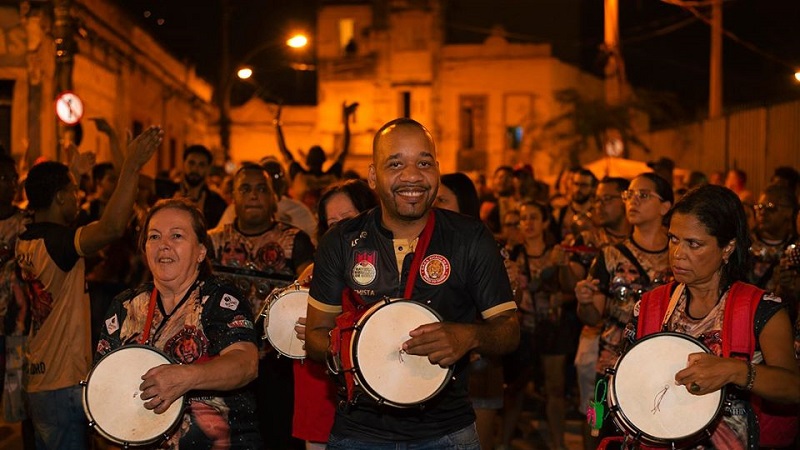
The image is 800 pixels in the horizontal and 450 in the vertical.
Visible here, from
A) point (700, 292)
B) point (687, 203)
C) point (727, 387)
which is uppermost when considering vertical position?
point (687, 203)

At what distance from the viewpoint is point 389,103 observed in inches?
1988

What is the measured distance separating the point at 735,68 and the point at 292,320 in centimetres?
4495

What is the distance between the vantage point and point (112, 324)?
16.7 ft

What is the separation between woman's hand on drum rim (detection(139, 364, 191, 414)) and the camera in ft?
14.6

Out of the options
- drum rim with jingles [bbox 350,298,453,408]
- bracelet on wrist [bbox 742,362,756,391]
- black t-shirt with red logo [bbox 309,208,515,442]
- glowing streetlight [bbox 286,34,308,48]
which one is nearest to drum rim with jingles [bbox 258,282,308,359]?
black t-shirt with red logo [bbox 309,208,515,442]

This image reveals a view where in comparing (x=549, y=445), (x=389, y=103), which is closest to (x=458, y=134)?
(x=389, y=103)

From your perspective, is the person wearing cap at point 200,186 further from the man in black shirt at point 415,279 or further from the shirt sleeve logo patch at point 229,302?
the man in black shirt at point 415,279

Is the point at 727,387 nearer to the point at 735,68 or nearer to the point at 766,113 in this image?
the point at 766,113

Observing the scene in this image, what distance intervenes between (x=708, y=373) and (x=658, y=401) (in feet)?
0.85

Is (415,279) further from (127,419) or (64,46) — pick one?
(64,46)

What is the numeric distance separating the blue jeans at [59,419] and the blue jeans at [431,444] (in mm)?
2363

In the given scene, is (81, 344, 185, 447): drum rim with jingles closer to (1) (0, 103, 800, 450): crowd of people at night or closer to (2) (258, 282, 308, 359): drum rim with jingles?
(1) (0, 103, 800, 450): crowd of people at night

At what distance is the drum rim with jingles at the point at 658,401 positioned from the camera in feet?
14.5

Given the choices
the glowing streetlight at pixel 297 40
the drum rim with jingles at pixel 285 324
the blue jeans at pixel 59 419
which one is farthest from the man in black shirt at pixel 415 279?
the glowing streetlight at pixel 297 40
